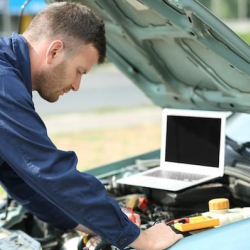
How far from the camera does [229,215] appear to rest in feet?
7.32

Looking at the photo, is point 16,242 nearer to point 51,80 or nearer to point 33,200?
point 33,200

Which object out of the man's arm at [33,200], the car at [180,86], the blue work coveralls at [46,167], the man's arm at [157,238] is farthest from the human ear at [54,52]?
the man's arm at [157,238]

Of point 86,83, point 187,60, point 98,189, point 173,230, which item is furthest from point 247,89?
point 86,83

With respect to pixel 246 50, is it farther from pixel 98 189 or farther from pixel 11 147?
pixel 11 147

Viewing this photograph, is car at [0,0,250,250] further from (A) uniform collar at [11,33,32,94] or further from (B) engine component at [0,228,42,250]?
(A) uniform collar at [11,33,32,94]

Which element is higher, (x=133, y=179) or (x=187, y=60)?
(x=187, y=60)

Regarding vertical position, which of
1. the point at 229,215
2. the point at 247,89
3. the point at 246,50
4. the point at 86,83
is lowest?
the point at 86,83

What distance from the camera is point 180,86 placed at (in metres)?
3.22

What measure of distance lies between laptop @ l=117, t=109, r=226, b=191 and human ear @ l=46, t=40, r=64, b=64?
97 cm

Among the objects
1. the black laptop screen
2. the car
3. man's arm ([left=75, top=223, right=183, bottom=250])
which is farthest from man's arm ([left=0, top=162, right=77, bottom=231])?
the black laptop screen

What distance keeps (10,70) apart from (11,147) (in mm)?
297

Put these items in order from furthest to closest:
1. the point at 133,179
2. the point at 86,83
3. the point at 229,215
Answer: the point at 86,83 < the point at 133,179 < the point at 229,215

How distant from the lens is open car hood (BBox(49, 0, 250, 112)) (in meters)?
2.16

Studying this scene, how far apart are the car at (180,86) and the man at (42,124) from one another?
27 cm
